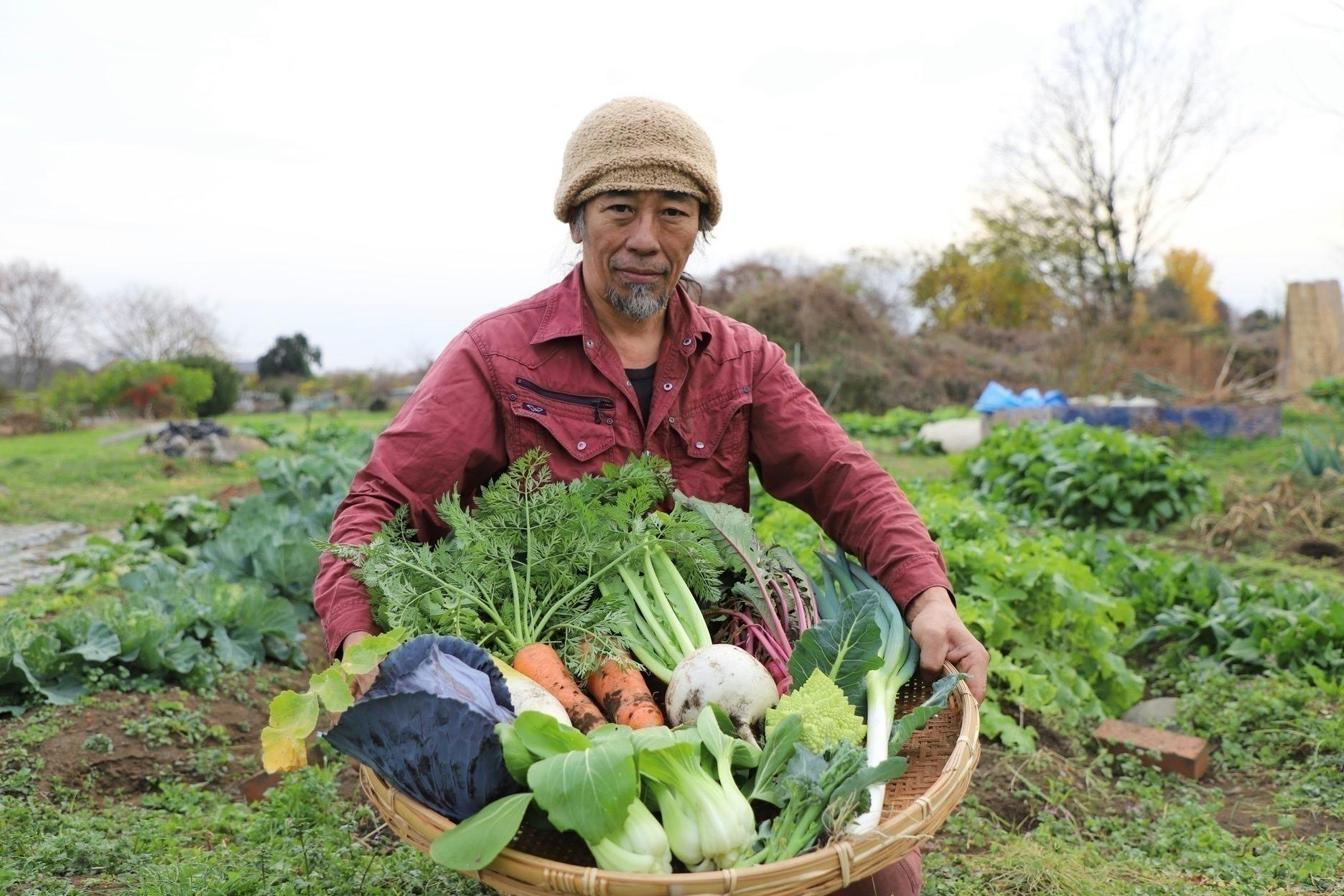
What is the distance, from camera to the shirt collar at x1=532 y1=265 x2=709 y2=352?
9.53ft

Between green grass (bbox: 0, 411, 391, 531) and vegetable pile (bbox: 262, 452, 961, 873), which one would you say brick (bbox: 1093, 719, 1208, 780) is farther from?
green grass (bbox: 0, 411, 391, 531)

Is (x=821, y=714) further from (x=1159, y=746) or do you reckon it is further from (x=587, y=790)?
(x=1159, y=746)

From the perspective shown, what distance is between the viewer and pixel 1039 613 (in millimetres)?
4508

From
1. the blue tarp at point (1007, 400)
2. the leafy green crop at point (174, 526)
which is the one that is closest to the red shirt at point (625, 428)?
the leafy green crop at point (174, 526)

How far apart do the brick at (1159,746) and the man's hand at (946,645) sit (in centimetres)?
193

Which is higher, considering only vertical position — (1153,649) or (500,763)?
(500,763)

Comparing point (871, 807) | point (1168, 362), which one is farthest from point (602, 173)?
point (1168, 362)

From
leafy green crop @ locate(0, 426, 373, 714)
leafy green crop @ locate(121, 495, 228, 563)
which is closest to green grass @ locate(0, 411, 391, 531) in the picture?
leafy green crop @ locate(121, 495, 228, 563)

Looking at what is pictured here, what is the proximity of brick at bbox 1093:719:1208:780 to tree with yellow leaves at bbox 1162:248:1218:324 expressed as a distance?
4394cm

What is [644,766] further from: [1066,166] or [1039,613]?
[1066,166]

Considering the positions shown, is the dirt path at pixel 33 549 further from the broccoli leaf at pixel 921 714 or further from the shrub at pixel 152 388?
the shrub at pixel 152 388

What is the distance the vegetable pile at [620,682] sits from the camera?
1684mm

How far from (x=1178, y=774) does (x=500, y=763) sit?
10.4 feet

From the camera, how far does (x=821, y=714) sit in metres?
1.99
